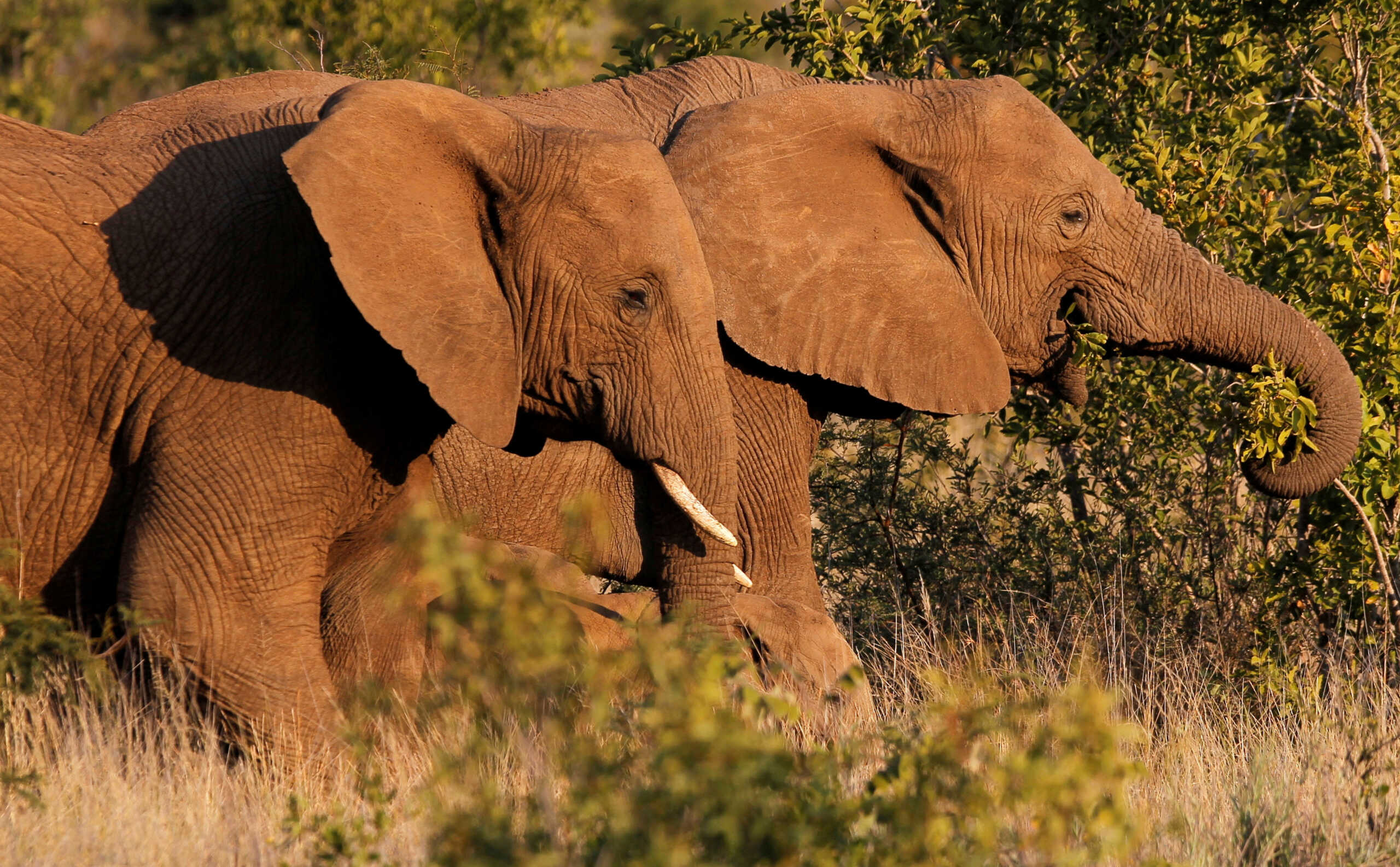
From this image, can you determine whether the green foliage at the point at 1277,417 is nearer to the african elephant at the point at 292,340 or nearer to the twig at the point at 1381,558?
the twig at the point at 1381,558

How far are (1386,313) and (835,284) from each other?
1842 millimetres

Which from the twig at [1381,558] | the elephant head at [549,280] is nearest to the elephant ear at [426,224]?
the elephant head at [549,280]

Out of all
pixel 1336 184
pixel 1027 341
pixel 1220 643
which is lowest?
pixel 1220 643

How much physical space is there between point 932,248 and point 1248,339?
1.14 m

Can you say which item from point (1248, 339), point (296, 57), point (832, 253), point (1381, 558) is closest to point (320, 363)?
point (832, 253)

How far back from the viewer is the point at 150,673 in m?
5.02

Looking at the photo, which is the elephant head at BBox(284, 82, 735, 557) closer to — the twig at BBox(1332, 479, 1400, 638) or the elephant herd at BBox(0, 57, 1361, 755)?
the elephant herd at BBox(0, 57, 1361, 755)

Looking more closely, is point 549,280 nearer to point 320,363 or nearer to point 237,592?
point 320,363

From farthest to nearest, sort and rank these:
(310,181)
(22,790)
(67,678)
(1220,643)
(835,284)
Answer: (1220,643), (835,284), (67,678), (310,181), (22,790)

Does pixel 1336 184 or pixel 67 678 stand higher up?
pixel 1336 184

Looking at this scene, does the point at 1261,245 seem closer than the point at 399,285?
No

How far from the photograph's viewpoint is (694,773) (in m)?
3.09

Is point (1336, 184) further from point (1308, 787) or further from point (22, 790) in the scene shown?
point (22, 790)

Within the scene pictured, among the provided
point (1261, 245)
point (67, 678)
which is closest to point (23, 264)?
point (67, 678)
